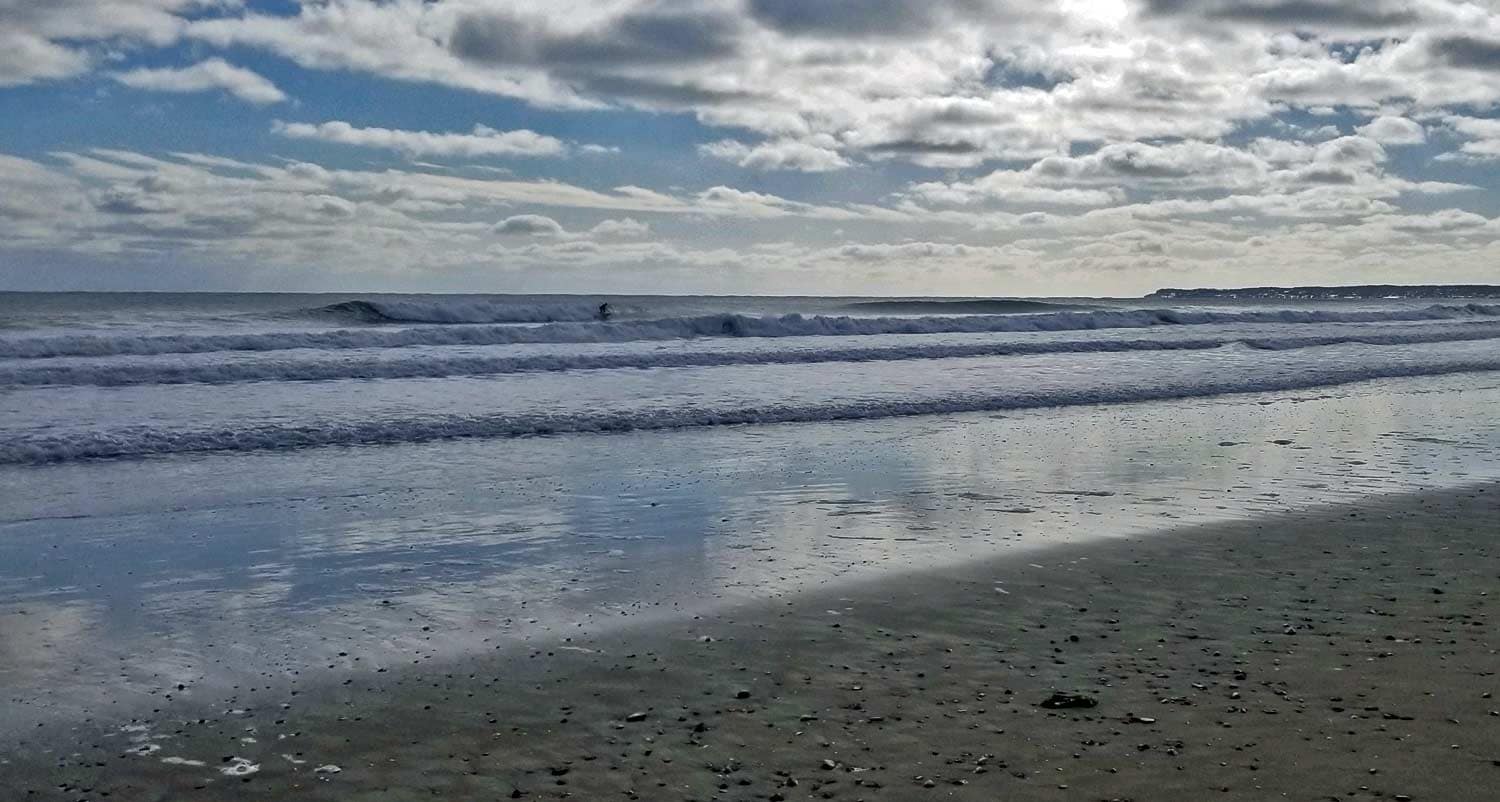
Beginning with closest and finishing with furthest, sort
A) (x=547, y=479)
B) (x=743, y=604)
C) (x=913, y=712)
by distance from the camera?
(x=913, y=712) → (x=743, y=604) → (x=547, y=479)

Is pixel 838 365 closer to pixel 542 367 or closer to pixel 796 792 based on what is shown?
pixel 542 367

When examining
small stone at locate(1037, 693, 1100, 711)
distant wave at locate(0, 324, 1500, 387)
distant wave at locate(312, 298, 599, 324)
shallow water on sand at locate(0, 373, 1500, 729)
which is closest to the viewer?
small stone at locate(1037, 693, 1100, 711)

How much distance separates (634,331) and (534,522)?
90.2 feet

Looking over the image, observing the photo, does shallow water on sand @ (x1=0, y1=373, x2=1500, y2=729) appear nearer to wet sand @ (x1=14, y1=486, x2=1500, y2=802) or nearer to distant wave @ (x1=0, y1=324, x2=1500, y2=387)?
wet sand @ (x1=14, y1=486, x2=1500, y2=802)

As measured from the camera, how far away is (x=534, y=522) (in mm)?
8930

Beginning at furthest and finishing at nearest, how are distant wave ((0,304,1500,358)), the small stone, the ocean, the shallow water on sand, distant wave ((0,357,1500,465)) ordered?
distant wave ((0,304,1500,358))
distant wave ((0,357,1500,465))
the ocean
the shallow water on sand
the small stone

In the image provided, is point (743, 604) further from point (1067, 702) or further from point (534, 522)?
point (534, 522)

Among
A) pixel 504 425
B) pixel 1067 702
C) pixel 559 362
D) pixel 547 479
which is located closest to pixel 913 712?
pixel 1067 702

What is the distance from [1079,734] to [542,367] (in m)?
20.9

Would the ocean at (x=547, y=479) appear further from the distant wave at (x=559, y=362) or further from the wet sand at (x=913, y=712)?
the wet sand at (x=913, y=712)

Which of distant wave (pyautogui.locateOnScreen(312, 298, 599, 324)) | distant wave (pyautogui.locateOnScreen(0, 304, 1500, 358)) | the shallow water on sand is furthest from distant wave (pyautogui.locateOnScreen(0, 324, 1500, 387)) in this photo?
distant wave (pyautogui.locateOnScreen(312, 298, 599, 324))

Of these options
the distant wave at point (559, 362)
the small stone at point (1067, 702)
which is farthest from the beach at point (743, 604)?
the distant wave at point (559, 362)

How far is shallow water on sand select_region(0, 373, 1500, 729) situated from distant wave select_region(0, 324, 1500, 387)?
9.15m

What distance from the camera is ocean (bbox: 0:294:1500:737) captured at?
20.7 ft
